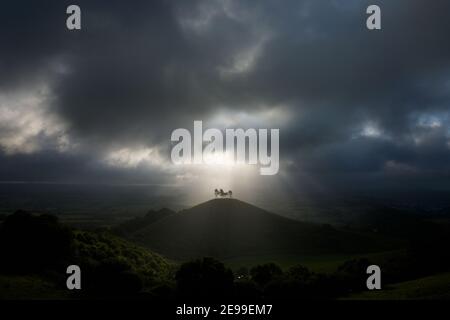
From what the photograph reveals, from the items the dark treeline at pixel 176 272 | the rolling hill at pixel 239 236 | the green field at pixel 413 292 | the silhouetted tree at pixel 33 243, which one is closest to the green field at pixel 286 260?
the rolling hill at pixel 239 236

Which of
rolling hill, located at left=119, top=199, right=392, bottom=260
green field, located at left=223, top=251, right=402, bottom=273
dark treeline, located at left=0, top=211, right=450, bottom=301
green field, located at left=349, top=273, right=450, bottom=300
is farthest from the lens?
rolling hill, located at left=119, top=199, right=392, bottom=260

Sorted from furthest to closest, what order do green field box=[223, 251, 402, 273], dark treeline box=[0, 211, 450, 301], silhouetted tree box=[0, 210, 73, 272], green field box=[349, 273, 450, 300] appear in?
green field box=[223, 251, 402, 273] → silhouetted tree box=[0, 210, 73, 272] → dark treeline box=[0, 211, 450, 301] → green field box=[349, 273, 450, 300]

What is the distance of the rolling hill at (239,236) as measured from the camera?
104938 millimetres

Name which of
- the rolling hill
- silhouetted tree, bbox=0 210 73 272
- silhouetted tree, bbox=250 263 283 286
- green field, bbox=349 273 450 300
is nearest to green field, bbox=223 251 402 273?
the rolling hill

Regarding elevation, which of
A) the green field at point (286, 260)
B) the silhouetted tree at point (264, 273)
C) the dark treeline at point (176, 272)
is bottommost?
the green field at point (286, 260)

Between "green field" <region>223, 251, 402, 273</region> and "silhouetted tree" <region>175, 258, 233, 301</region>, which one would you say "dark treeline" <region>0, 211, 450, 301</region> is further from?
"green field" <region>223, 251, 402, 273</region>

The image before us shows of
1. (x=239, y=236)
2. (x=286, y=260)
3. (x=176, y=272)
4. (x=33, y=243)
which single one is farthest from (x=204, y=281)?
(x=239, y=236)

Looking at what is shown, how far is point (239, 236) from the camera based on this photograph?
115062 millimetres

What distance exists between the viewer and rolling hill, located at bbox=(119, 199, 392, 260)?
10494cm

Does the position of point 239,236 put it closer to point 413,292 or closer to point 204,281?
point 204,281

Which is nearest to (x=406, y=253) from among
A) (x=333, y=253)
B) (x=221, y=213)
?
(x=333, y=253)

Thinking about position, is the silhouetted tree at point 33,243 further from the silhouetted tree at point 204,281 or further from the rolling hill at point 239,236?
the rolling hill at point 239,236
